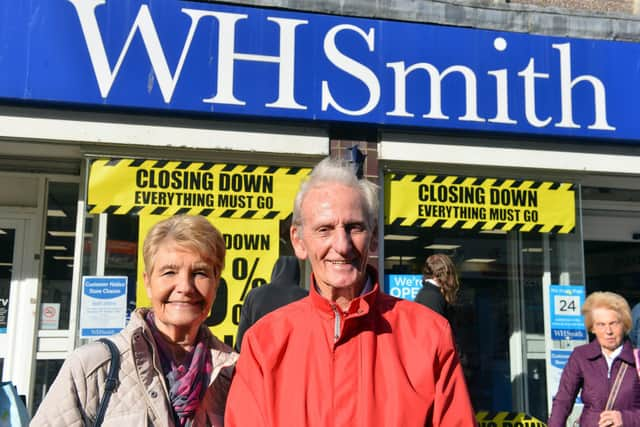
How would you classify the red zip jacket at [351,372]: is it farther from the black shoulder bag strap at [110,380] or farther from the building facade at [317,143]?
the building facade at [317,143]

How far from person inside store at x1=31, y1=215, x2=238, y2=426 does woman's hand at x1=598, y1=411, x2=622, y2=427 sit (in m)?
2.94

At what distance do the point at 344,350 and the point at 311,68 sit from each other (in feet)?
14.0

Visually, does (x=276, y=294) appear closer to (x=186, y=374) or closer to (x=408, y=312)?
(x=186, y=374)

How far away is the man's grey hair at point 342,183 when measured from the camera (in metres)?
2.16

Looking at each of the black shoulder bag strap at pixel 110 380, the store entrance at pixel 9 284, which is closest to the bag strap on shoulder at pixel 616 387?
the black shoulder bag strap at pixel 110 380

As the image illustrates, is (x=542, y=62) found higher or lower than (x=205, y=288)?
higher

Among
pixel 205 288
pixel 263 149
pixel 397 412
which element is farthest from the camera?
pixel 263 149

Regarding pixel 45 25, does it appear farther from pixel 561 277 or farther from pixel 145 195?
pixel 561 277

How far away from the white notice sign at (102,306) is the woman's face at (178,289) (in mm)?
3476

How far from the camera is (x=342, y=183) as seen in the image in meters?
2.14

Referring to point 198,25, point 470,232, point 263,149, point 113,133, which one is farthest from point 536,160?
point 113,133

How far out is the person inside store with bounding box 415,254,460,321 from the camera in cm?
544

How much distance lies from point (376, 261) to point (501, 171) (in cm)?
165

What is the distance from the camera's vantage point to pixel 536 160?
6301 mm
